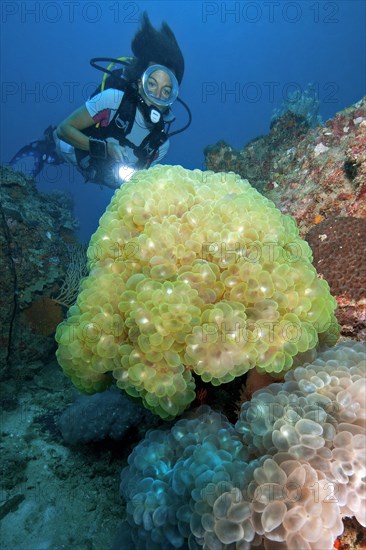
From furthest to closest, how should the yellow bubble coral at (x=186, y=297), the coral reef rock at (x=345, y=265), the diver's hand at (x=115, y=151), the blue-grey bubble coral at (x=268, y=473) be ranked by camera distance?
the diver's hand at (x=115, y=151) < the coral reef rock at (x=345, y=265) < the yellow bubble coral at (x=186, y=297) < the blue-grey bubble coral at (x=268, y=473)

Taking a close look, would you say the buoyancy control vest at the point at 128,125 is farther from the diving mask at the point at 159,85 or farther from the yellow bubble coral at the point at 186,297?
the yellow bubble coral at the point at 186,297

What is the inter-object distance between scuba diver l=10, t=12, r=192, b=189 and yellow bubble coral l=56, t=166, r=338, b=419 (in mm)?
3279

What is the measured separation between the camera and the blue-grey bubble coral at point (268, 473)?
1.49m

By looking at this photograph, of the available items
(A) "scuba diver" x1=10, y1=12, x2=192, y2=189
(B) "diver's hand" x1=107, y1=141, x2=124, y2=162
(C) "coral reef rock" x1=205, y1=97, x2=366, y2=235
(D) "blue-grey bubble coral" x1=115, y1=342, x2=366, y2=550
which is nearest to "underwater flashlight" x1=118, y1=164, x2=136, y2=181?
(A) "scuba diver" x1=10, y1=12, x2=192, y2=189

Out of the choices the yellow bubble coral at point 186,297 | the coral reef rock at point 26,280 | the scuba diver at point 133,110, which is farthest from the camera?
the scuba diver at point 133,110

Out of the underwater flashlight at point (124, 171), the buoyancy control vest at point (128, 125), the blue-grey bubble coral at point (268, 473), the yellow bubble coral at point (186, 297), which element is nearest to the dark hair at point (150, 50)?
the buoyancy control vest at point (128, 125)

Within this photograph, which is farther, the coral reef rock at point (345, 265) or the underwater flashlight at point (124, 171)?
the underwater flashlight at point (124, 171)

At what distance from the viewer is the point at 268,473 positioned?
157 centimetres

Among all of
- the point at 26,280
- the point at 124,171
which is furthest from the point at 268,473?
the point at 124,171

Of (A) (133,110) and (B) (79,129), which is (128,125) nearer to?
(A) (133,110)

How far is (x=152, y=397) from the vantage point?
2.06 metres

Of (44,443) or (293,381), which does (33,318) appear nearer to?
(44,443)

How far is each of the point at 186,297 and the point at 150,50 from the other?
4793 mm

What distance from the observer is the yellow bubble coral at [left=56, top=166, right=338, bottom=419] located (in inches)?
78.7
